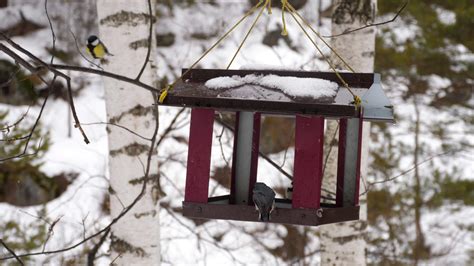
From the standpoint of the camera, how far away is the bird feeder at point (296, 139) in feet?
5.75

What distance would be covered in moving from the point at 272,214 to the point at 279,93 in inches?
14.9

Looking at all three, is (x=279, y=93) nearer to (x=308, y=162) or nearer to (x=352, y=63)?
(x=308, y=162)

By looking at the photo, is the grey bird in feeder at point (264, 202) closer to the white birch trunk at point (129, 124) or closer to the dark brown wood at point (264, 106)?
the dark brown wood at point (264, 106)

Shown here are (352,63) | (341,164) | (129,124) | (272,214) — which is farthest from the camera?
(352,63)

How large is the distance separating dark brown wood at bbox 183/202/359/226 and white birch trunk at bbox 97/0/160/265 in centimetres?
88

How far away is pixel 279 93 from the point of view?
5.87ft

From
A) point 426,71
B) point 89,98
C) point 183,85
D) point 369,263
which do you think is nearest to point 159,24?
point 89,98

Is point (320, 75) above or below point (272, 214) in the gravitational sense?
above

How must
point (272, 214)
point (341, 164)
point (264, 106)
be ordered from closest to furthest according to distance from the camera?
point (264, 106), point (272, 214), point (341, 164)

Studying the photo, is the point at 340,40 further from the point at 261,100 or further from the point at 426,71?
the point at 426,71

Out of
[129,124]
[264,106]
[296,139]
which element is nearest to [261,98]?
[264,106]

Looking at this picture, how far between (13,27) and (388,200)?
868cm

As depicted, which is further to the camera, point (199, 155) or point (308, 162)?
point (199, 155)

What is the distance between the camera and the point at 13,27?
12.5 metres
